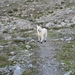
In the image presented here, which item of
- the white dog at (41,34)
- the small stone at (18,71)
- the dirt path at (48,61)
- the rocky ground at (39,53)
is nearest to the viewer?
the small stone at (18,71)

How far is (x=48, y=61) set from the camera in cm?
1681

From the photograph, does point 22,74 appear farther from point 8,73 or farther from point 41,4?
point 41,4

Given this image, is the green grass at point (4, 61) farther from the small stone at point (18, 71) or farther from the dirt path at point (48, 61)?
the dirt path at point (48, 61)

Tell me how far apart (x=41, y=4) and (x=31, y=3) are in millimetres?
2972

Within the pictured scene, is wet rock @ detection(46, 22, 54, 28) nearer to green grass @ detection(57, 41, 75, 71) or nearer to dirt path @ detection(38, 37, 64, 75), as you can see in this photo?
dirt path @ detection(38, 37, 64, 75)

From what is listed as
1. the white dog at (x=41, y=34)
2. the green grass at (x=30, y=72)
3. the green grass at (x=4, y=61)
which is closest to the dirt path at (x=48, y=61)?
the green grass at (x=30, y=72)

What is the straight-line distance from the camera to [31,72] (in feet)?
48.6

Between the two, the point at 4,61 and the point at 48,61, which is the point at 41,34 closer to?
the point at 48,61

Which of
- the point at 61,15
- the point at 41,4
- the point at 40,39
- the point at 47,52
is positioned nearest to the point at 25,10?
the point at 41,4

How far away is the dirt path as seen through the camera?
14995 millimetres

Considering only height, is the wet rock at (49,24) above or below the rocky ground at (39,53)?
below

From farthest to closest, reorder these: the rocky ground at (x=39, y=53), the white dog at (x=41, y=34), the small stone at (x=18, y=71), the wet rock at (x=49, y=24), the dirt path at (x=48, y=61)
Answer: the wet rock at (x=49, y=24)
the white dog at (x=41, y=34)
the rocky ground at (x=39, y=53)
the dirt path at (x=48, y=61)
the small stone at (x=18, y=71)

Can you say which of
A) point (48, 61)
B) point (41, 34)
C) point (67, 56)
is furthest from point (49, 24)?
point (48, 61)

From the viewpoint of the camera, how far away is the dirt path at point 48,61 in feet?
49.2
